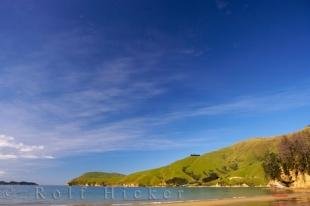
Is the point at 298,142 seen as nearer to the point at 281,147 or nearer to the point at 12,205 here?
the point at 281,147

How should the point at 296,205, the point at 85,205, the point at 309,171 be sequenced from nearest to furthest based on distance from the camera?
the point at 296,205 → the point at 85,205 → the point at 309,171

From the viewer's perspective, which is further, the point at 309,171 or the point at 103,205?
the point at 309,171

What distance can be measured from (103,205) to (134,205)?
5.89 metres

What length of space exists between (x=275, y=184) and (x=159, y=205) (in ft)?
467

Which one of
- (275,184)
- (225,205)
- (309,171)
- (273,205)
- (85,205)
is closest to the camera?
(273,205)

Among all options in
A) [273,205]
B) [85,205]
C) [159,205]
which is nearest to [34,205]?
[85,205]

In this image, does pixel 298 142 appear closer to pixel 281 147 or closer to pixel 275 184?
pixel 281 147

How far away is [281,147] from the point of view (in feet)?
637

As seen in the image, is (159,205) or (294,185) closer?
(159,205)

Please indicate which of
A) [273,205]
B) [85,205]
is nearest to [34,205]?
[85,205]

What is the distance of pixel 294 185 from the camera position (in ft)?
611

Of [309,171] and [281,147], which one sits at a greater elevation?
[281,147]

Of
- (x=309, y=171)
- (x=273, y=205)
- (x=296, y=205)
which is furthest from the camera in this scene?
(x=309, y=171)

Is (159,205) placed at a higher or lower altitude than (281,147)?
lower
